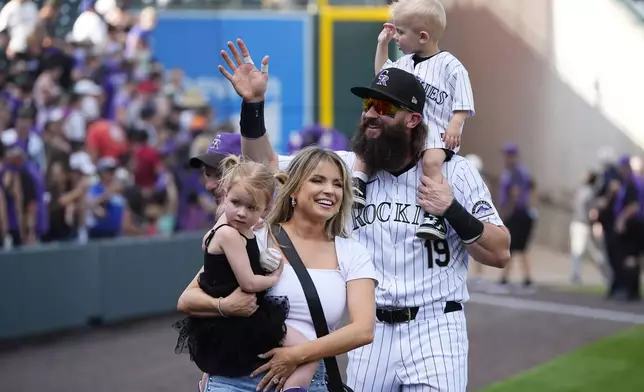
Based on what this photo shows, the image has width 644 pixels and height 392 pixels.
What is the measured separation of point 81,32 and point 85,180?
11.7 ft

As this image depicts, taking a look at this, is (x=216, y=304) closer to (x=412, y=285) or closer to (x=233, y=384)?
(x=233, y=384)

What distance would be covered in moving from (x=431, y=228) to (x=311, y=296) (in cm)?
83

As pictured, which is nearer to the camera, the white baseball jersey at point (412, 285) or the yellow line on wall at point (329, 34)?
the white baseball jersey at point (412, 285)

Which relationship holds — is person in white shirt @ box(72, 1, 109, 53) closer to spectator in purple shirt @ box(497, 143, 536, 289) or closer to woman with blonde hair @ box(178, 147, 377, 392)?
spectator in purple shirt @ box(497, 143, 536, 289)

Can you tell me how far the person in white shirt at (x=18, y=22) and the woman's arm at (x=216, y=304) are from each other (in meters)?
10.1

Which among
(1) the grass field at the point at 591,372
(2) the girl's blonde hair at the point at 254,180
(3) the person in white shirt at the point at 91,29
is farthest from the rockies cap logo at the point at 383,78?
(3) the person in white shirt at the point at 91,29

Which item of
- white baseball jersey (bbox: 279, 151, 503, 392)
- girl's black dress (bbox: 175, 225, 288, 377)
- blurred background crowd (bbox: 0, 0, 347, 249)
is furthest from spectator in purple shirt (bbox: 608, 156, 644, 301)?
girl's black dress (bbox: 175, 225, 288, 377)

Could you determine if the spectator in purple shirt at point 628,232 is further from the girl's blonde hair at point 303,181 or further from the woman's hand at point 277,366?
the woman's hand at point 277,366

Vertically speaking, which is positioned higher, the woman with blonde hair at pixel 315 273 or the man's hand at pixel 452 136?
the man's hand at pixel 452 136

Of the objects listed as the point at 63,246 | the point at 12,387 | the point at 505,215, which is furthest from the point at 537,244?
the point at 12,387

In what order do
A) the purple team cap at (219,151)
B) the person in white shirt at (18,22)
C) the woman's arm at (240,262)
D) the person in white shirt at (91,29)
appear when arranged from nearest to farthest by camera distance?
the woman's arm at (240,262) < the purple team cap at (219,151) < the person in white shirt at (18,22) < the person in white shirt at (91,29)

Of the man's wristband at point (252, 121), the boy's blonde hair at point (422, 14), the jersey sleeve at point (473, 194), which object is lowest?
the jersey sleeve at point (473, 194)

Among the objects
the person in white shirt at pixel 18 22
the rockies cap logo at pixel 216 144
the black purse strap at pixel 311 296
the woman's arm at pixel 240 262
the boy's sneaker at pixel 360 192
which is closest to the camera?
the woman's arm at pixel 240 262

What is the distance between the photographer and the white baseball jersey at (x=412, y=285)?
14.1ft
